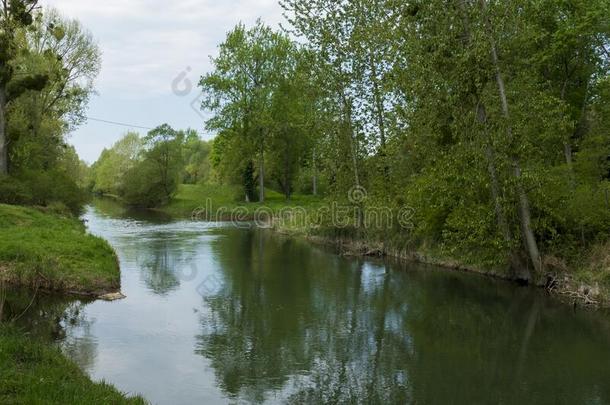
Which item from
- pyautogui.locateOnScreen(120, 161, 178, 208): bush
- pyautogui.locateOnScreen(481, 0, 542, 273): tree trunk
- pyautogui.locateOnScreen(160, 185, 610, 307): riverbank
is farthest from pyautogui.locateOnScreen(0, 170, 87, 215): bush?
pyautogui.locateOnScreen(120, 161, 178, 208): bush

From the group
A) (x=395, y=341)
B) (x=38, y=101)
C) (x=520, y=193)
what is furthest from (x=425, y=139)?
(x=38, y=101)

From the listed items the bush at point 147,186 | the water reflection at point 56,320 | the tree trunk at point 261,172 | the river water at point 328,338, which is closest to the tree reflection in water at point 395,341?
the river water at point 328,338

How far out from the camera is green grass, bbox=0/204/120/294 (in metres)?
17.1

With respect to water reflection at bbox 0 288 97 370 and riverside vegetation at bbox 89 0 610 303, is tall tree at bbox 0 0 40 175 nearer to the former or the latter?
riverside vegetation at bbox 89 0 610 303

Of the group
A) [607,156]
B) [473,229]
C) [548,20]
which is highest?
[548,20]

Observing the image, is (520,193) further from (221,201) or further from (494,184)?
(221,201)

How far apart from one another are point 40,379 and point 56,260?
10585mm

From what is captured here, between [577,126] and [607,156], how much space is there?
8624 mm

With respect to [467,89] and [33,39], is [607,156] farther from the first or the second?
[33,39]

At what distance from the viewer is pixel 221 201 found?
205ft

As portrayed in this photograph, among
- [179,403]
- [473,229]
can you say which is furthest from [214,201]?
[179,403]

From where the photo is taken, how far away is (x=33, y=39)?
4034cm

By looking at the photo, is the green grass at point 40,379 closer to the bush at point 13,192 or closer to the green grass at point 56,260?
the green grass at point 56,260

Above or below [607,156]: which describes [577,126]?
above
